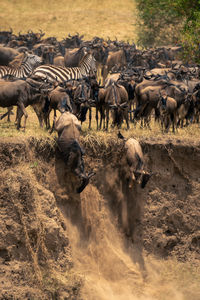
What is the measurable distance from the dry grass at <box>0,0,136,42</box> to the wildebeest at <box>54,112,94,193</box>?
1140 inches

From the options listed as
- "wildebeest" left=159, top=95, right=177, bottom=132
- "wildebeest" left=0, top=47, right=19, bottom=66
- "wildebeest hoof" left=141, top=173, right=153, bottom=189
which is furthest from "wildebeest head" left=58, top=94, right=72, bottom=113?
"wildebeest" left=0, top=47, right=19, bottom=66

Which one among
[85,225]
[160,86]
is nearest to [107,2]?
[160,86]

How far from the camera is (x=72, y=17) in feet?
A: 149

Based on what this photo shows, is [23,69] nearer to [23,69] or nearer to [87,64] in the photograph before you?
[23,69]

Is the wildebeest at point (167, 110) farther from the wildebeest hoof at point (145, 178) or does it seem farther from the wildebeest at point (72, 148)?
the wildebeest at point (72, 148)

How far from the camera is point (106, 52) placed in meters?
24.6

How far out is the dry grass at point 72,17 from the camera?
137 ft

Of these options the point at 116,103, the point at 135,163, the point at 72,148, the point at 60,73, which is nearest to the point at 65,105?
the point at 116,103

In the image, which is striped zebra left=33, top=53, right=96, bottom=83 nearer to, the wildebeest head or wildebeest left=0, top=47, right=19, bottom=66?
the wildebeest head

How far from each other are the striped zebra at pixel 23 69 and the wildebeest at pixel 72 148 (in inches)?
236

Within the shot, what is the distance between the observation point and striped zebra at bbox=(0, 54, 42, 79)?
1711 centimetres

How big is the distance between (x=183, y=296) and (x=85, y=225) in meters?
3.02

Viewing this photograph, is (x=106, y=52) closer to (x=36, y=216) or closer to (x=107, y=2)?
(x=36, y=216)

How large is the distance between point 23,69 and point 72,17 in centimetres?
2891
